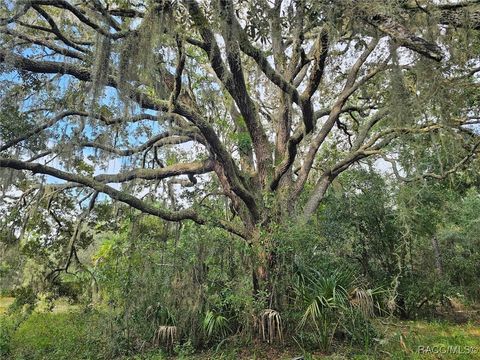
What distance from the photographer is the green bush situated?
5.92m

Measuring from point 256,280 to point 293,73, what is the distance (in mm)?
3638

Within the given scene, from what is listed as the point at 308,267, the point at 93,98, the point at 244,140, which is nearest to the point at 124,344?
the point at 308,267

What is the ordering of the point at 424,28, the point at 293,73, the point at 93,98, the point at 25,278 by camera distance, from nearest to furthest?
the point at 424,28 → the point at 93,98 → the point at 293,73 → the point at 25,278

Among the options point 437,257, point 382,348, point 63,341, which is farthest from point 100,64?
point 437,257

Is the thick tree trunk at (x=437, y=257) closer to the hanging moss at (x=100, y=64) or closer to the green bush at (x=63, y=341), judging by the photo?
the green bush at (x=63, y=341)

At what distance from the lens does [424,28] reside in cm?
372

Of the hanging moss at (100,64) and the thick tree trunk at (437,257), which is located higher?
the hanging moss at (100,64)

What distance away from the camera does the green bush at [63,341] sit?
5.92 metres

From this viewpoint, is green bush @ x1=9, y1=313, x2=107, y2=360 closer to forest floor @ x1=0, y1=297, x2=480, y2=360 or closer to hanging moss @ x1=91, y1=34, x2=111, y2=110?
forest floor @ x1=0, y1=297, x2=480, y2=360

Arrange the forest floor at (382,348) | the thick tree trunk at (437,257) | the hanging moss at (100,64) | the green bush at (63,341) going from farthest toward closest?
the thick tree trunk at (437,257)
the green bush at (63,341)
the forest floor at (382,348)
the hanging moss at (100,64)

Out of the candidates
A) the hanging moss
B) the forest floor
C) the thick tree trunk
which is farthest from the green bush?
the thick tree trunk

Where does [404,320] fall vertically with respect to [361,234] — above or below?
below

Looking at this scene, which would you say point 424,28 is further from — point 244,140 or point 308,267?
point 244,140

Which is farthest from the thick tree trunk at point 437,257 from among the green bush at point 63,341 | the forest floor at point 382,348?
the green bush at point 63,341
